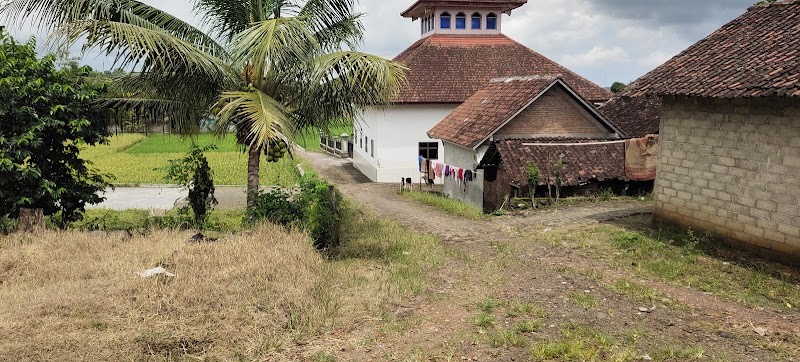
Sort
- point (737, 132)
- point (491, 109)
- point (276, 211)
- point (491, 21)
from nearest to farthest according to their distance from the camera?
1. point (737, 132)
2. point (276, 211)
3. point (491, 109)
4. point (491, 21)

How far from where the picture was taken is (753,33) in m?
11.6

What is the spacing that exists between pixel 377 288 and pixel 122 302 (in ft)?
10.7

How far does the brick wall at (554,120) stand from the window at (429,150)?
8.20 m

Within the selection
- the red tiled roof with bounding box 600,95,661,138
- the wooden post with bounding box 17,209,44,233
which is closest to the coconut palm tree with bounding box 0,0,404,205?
the wooden post with bounding box 17,209,44,233

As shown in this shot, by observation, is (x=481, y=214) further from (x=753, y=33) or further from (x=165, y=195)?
(x=165, y=195)

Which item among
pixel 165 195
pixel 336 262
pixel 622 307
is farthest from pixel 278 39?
pixel 165 195

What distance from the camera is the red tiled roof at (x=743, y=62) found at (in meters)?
9.55

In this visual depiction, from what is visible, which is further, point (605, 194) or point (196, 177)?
point (605, 194)

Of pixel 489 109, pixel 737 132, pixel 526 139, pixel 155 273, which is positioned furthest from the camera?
pixel 489 109

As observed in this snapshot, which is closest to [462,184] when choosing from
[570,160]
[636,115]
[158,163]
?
[570,160]

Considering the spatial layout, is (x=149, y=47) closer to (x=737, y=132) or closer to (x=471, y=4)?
(x=737, y=132)

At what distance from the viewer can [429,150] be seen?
2678 cm

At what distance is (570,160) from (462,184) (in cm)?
384

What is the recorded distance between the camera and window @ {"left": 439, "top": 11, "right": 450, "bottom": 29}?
29.2 meters
